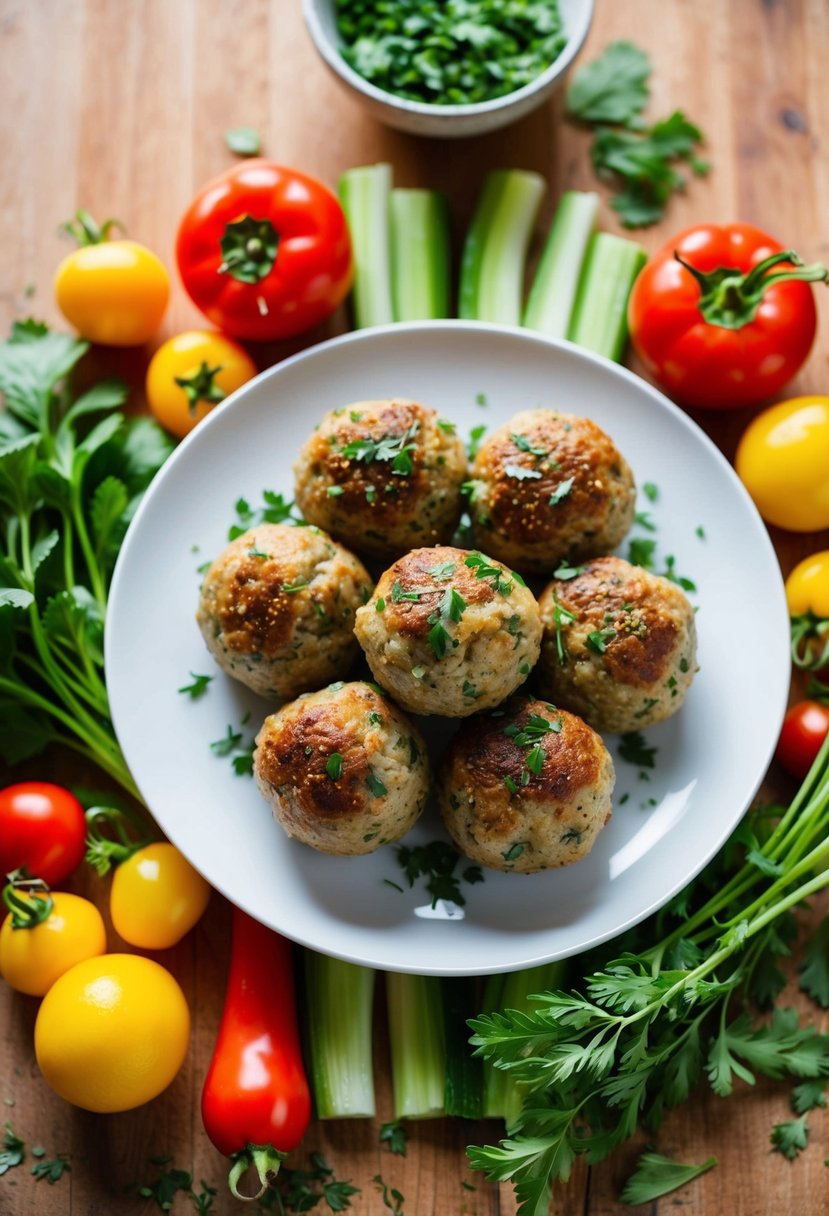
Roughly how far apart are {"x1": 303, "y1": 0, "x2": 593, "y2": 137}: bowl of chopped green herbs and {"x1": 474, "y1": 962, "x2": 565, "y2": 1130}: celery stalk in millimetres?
2697

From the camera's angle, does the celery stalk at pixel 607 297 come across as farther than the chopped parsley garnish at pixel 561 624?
Yes

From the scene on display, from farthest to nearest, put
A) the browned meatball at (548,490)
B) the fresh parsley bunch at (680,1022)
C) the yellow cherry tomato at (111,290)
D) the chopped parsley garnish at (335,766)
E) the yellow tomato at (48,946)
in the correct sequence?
the yellow cherry tomato at (111,290) < the yellow tomato at (48,946) < the browned meatball at (548,490) < the fresh parsley bunch at (680,1022) < the chopped parsley garnish at (335,766)

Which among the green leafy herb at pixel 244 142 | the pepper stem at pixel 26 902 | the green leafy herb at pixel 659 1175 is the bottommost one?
the green leafy herb at pixel 659 1175

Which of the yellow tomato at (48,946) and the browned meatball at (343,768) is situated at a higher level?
the browned meatball at (343,768)

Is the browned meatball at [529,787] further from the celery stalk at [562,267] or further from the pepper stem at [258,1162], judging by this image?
the celery stalk at [562,267]

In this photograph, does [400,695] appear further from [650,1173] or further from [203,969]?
[650,1173]

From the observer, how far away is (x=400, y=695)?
295cm

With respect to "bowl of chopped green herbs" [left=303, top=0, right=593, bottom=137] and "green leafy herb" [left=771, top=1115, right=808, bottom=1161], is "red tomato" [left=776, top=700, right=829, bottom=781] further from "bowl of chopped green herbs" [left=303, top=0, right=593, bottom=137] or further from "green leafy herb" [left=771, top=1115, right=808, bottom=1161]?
"bowl of chopped green herbs" [left=303, top=0, right=593, bottom=137]

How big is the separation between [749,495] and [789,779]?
3.02 ft

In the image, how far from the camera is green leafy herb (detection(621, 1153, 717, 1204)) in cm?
337

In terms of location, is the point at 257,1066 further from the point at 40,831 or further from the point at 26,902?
the point at 40,831

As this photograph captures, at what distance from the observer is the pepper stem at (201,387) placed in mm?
3627

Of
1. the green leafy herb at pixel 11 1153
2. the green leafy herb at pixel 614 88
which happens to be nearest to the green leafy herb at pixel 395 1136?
the green leafy herb at pixel 11 1153

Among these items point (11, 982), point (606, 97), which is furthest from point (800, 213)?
point (11, 982)
